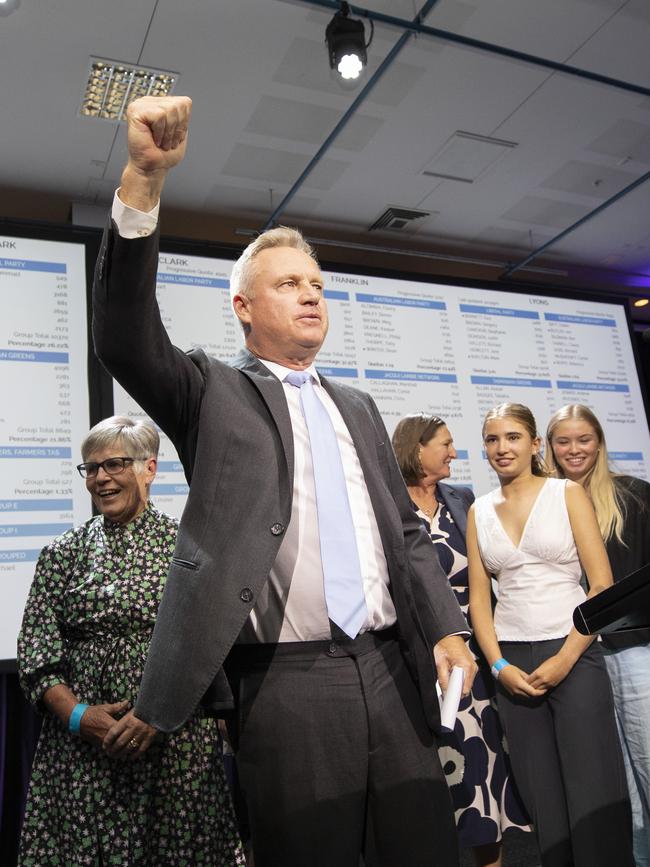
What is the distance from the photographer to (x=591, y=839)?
6.43ft

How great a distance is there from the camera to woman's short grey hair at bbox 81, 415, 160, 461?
7.07 ft

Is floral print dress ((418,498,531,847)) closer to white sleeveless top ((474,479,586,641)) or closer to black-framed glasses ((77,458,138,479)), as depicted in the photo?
white sleeveless top ((474,479,586,641))

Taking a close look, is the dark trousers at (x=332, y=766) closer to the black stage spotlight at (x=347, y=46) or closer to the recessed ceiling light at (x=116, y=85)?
the black stage spotlight at (x=347, y=46)

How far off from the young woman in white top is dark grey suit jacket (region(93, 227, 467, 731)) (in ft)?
3.32

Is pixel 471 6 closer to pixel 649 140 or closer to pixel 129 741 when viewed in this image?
pixel 649 140

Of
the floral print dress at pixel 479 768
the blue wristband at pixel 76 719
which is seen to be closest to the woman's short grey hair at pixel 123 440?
the blue wristband at pixel 76 719

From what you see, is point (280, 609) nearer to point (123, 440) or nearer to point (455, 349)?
point (123, 440)

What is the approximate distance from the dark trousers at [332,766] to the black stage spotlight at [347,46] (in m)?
2.59

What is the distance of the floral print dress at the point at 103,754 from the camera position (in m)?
1.79

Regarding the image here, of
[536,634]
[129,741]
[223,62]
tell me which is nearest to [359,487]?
[129,741]

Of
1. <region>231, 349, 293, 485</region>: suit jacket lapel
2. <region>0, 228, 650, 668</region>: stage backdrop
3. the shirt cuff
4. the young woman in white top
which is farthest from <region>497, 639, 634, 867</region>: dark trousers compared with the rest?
<region>0, 228, 650, 668</region>: stage backdrop

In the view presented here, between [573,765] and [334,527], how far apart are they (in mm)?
1260

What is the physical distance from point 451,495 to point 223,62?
229cm

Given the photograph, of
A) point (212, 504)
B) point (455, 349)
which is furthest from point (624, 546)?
point (455, 349)
